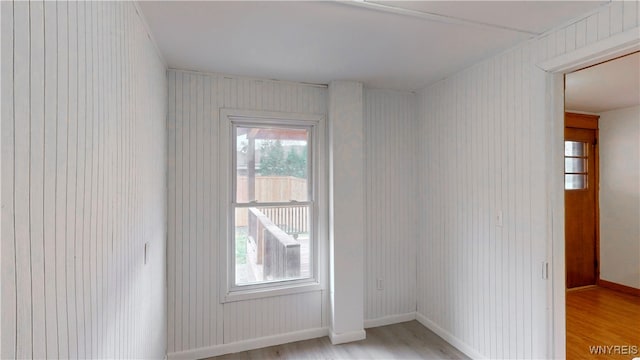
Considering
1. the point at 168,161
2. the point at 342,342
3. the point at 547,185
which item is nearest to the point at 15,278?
the point at 168,161

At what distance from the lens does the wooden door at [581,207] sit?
428 cm

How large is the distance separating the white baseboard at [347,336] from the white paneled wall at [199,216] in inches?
24.0

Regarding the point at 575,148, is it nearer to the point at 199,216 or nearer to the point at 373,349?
the point at 373,349

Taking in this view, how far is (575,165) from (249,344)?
4.72 meters

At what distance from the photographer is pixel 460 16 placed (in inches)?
73.1

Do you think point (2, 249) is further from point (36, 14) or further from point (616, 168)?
point (616, 168)

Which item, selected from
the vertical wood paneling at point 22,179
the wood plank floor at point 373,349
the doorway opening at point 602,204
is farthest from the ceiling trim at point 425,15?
the wood plank floor at point 373,349

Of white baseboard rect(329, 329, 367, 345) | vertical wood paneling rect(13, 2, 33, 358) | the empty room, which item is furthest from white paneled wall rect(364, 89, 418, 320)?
vertical wood paneling rect(13, 2, 33, 358)

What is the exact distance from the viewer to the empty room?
87cm

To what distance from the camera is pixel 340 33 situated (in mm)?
2051

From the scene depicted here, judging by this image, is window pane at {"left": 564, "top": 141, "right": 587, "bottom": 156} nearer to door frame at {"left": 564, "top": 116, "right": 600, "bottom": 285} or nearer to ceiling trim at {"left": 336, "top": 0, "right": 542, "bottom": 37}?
door frame at {"left": 564, "top": 116, "right": 600, "bottom": 285}

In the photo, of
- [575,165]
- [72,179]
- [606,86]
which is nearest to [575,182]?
[575,165]

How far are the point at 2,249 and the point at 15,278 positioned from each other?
0.09 meters

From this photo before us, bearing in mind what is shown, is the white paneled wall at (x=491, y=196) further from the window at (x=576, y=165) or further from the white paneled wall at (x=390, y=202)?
the window at (x=576, y=165)
